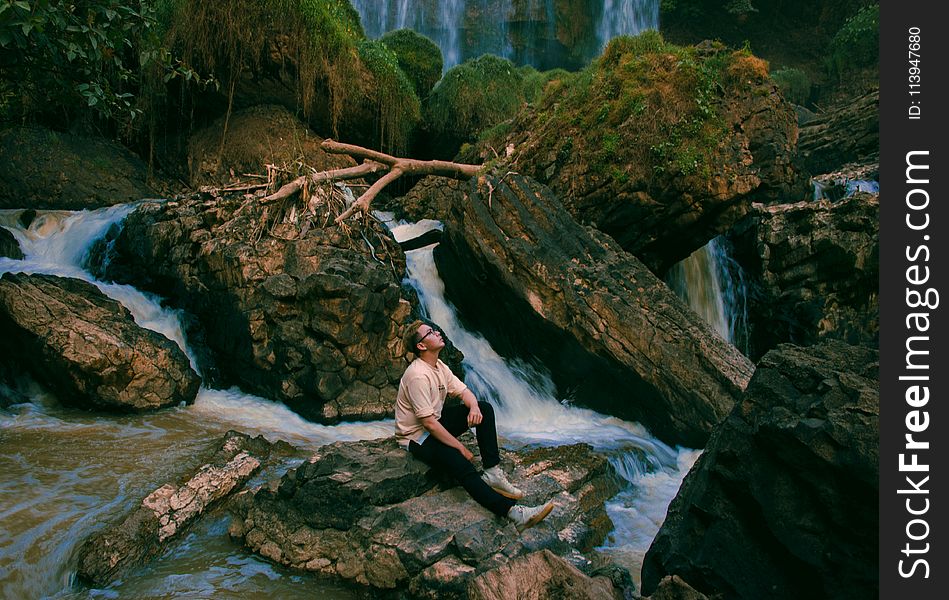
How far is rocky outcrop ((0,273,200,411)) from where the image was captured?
7145mm

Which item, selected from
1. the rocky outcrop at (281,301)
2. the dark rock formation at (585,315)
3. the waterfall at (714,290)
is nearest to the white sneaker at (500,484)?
the rocky outcrop at (281,301)

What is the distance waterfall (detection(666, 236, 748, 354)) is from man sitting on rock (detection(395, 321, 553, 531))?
7596 mm

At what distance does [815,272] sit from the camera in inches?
442

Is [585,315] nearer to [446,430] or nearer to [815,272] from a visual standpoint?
[446,430]

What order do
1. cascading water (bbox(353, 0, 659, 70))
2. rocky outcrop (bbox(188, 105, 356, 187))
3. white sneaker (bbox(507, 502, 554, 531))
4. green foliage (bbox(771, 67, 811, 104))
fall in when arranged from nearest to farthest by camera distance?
white sneaker (bbox(507, 502, 554, 531)) → rocky outcrop (bbox(188, 105, 356, 187)) → green foliage (bbox(771, 67, 811, 104)) → cascading water (bbox(353, 0, 659, 70))

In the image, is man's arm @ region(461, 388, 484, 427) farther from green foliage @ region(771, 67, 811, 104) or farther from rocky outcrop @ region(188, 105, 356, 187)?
Result: green foliage @ region(771, 67, 811, 104)

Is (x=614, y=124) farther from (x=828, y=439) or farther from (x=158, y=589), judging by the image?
(x=158, y=589)

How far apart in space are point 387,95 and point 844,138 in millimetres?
12461

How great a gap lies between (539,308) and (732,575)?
5.35 metres

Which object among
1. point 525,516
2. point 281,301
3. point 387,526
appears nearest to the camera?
point 387,526

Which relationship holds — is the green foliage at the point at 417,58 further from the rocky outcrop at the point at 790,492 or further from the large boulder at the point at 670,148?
the rocky outcrop at the point at 790,492

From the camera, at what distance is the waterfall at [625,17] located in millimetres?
27141

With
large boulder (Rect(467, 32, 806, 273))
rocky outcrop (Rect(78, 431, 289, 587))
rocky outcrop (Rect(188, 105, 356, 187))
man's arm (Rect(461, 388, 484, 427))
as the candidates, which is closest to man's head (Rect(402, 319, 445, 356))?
man's arm (Rect(461, 388, 484, 427))

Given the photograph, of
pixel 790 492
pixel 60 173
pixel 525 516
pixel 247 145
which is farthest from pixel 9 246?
pixel 790 492
